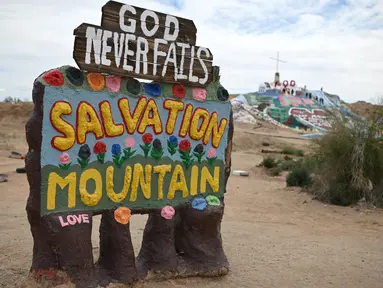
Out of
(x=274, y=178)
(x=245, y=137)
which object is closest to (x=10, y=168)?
(x=274, y=178)

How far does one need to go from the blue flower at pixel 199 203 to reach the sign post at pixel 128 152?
0.01m

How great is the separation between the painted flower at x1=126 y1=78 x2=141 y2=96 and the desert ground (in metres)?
2.14

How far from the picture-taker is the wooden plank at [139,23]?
4.42m

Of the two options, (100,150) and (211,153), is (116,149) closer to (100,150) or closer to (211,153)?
(100,150)

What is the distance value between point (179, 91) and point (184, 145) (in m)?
0.63

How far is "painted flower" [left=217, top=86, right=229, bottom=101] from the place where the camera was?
5.39 meters

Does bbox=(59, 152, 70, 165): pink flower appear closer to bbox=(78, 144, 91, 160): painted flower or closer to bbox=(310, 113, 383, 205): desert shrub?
bbox=(78, 144, 91, 160): painted flower

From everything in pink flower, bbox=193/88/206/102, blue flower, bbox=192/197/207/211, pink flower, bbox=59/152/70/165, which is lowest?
blue flower, bbox=192/197/207/211

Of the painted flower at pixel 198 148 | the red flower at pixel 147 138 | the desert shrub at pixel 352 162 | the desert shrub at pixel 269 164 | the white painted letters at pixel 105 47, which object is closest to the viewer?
the white painted letters at pixel 105 47

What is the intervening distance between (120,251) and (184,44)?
2.40 meters

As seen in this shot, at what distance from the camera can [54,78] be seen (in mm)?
4176

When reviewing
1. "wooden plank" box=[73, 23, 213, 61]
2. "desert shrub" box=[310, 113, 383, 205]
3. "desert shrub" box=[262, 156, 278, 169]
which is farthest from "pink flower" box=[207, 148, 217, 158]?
"desert shrub" box=[262, 156, 278, 169]

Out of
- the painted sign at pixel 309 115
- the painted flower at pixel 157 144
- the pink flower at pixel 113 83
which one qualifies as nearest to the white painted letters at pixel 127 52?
the pink flower at pixel 113 83

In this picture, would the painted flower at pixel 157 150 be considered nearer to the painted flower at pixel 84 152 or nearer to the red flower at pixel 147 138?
the red flower at pixel 147 138
